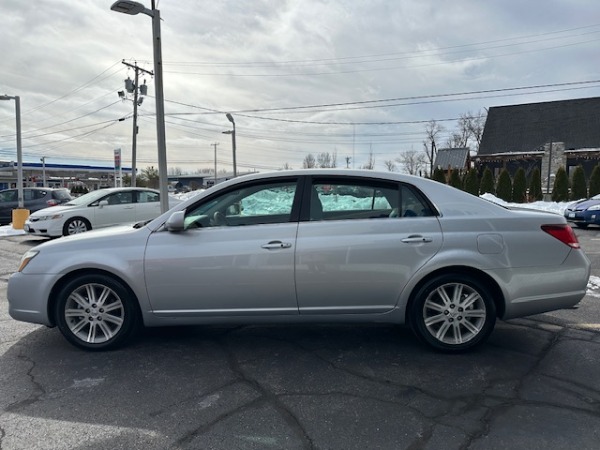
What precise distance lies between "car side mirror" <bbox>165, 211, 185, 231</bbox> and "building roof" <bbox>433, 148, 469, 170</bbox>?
35.4 meters

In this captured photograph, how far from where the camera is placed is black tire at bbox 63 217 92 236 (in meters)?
10.8

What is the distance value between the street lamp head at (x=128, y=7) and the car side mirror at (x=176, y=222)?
856cm

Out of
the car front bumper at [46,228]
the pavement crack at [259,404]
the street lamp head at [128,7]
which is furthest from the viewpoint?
the car front bumper at [46,228]

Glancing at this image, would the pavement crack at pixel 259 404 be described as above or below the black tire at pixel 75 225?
below

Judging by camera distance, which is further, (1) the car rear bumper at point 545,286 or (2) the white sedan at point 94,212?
(2) the white sedan at point 94,212

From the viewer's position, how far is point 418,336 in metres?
3.75

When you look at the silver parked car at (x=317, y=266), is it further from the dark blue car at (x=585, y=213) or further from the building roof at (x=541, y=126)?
the building roof at (x=541, y=126)

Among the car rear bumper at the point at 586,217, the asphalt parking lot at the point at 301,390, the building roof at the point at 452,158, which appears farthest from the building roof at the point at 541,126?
the asphalt parking lot at the point at 301,390

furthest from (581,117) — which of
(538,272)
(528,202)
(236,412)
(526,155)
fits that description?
(236,412)

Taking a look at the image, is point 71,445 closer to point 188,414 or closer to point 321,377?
point 188,414

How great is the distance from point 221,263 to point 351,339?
1473 mm

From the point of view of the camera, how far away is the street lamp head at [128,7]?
9938 millimetres

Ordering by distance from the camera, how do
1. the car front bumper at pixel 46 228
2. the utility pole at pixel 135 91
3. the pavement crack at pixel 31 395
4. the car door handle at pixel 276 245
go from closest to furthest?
the pavement crack at pixel 31 395 < the car door handle at pixel 276 245 < the car front bumper at pixel 46 228 < the utility pole at pixel 135 91

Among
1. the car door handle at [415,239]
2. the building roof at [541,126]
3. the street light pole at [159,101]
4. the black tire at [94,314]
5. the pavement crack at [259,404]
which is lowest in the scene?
the pavement crack at [259,404]
